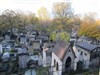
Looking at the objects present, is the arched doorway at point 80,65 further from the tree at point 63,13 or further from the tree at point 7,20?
the tree at point 7,20

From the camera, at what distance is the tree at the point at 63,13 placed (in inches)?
1329

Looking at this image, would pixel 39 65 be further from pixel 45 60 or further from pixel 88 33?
pixel 88 33

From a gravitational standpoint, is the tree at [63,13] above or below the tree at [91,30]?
above

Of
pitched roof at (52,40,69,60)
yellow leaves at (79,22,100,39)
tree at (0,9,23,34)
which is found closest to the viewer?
pitched roof at (52,40,69,60)

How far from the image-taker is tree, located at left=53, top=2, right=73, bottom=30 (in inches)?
1329

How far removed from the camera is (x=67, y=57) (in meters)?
15.0

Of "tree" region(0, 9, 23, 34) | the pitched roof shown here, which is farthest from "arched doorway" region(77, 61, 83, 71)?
"tree" region(0, 9, 23, 34)

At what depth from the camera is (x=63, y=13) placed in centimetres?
3428

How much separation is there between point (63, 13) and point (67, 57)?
20.7 meters

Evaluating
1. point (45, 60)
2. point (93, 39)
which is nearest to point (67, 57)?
point (45, 60)

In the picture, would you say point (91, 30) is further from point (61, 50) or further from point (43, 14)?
point (43, 14)

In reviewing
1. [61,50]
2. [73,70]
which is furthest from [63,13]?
[73,70]

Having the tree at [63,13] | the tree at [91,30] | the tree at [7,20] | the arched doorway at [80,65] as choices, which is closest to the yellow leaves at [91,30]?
the tree at [91,30]

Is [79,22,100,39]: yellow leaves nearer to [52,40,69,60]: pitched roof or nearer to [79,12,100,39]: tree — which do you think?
[79,12,100,39]: tree
